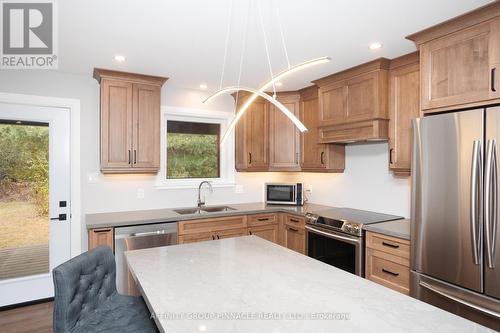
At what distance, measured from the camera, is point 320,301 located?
50.3 inches

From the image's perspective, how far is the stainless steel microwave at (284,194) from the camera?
4.06 meters

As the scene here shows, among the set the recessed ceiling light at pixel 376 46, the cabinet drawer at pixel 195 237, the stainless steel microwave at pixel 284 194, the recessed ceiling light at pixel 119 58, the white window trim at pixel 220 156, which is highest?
the recessed ceiling light at pixel 376 46

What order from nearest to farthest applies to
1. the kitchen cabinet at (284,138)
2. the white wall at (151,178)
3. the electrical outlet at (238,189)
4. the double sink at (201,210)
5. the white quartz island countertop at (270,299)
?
the white quartz island countertop at (270,299) < the white wall at (151,178) < the double sink at (201,210) < the kitchen cabinet at (284,138) < the electrical outlet at (238,189)

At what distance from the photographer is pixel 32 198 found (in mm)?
3150

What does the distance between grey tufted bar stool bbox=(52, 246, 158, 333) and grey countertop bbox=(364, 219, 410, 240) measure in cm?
196

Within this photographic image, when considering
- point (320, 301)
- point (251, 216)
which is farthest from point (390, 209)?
point (320, 301)

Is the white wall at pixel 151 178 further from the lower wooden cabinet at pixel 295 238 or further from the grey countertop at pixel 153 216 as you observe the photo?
the lower wooden cabinet at pixel 295 238

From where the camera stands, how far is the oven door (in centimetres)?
278

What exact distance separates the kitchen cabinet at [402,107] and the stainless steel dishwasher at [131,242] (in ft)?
7.98

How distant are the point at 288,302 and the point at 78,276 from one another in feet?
3.53

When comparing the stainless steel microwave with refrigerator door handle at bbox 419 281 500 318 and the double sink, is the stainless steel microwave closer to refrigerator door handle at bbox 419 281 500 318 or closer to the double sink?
the double sink

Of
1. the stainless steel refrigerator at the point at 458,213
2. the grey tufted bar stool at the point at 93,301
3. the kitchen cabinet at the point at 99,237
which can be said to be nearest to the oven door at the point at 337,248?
the stainless steel refrigerator at the point at 458,213

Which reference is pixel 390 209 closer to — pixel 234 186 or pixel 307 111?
pixel 307 111

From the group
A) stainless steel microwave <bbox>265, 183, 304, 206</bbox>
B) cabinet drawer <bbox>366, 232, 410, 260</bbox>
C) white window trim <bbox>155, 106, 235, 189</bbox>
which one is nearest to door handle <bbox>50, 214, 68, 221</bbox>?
white window trim <bbox>155, 106, 235, 189</bbox>
